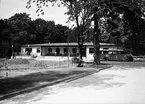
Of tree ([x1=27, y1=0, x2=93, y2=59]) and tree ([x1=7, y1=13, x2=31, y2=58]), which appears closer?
tree ([x1=27, y1=0, x2=93, y2=59])

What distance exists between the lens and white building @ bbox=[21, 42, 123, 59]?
4009cm

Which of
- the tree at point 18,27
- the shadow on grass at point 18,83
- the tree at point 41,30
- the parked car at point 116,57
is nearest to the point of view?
the shadow on grass at point 18,83

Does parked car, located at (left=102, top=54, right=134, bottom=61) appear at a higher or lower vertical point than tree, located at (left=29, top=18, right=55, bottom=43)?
lower

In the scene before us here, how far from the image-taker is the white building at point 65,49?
132 ft

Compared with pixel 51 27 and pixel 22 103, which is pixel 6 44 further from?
pixel 22 103

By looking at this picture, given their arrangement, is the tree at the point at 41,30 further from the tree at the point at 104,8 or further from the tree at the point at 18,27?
the tree at the point at 104,8

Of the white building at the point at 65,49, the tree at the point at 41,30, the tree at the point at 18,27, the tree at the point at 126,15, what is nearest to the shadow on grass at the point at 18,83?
the tree at the point at 126,15

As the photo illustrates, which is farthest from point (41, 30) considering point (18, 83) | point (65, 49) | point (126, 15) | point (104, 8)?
point (18, 83)

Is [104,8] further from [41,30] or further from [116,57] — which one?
[41,30]

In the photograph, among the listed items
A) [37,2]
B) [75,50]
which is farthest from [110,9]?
[75,50]

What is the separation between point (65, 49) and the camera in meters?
48.8

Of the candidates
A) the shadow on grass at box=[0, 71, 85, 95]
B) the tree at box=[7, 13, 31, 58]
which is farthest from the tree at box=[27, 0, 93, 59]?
the tree at box=[7, 13, 31, 58]

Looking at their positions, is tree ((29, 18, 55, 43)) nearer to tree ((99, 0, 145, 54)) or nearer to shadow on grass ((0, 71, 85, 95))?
tree ((99, 0, 145, 54))

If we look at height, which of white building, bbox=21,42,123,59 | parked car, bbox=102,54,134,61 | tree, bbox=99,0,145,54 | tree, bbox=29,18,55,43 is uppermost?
Result: tree, bbox=29,18,55,43
